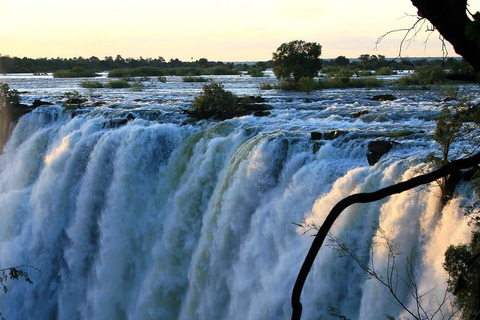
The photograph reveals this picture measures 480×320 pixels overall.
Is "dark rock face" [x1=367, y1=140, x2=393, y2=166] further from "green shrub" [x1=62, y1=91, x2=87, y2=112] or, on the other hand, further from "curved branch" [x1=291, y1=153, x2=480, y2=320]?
"green shrub" [x1=62, y1=91, x2=87, y2=112]

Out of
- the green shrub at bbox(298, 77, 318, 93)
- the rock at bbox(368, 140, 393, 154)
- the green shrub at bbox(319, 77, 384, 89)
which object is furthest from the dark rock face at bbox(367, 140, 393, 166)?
the green shrub at bbox(319, 77, 384, 89)

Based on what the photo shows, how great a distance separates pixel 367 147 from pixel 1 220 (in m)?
11.8

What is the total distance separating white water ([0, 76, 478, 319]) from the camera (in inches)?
347

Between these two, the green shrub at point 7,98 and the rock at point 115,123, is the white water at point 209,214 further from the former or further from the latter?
the green shrub at point 7,98

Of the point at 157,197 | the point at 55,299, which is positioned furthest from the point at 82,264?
the point at 157,197

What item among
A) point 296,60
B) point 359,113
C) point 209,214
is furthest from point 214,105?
point 296,60

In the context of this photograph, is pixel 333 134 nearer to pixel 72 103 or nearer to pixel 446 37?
pixel 446 37

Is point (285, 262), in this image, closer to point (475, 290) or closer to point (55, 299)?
point (475, 290)

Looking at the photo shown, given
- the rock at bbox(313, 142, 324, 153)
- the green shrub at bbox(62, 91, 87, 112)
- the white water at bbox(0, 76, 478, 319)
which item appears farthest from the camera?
the green shrub at bbox(62, 91, 87, 112)

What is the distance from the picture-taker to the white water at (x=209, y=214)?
347 inches

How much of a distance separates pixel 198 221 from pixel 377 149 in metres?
4.57

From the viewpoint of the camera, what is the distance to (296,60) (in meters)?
32.9

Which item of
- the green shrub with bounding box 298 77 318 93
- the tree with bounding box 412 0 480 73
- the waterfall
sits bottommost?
the waterfall

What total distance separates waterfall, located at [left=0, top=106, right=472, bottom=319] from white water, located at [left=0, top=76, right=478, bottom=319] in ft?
0.10
